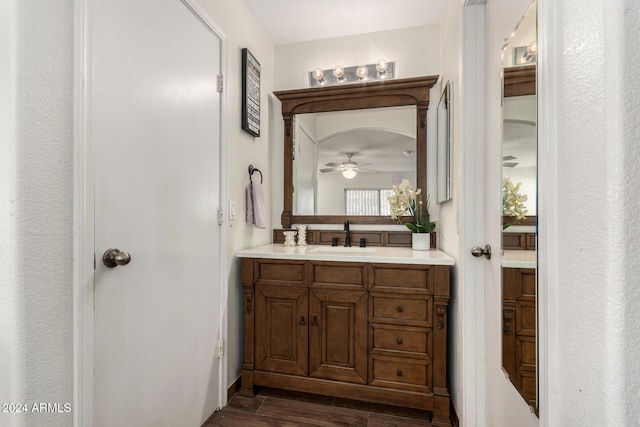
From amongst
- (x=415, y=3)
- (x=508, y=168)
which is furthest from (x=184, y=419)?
(x=415, y=3)

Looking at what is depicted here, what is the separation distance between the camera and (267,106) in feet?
8.05

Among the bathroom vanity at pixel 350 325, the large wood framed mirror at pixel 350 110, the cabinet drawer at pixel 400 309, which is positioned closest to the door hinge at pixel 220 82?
the large wood framed mirror at pixel 350 110

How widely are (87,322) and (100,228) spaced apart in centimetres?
30

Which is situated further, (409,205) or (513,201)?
(409,205)

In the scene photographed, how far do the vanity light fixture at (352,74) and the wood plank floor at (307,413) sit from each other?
2.25 m

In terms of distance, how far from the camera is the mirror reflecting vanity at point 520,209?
911 millimetres

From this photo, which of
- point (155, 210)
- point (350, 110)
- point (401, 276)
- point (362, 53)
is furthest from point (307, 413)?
point (362, 53)

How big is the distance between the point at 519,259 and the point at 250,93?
1.83m

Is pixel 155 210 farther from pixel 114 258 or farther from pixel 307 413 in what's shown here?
pixel 307 413

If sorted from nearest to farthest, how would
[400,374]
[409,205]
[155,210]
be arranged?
[155,210] < [400,374] < [409,205]

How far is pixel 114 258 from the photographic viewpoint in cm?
107

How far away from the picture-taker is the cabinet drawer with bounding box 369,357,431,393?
5.48ft

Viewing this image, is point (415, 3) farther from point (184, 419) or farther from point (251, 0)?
point (184, 419)

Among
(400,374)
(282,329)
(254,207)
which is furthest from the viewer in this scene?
(254,207)
